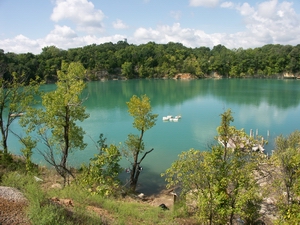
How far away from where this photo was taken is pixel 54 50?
3418 inches

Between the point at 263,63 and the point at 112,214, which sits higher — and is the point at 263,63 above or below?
above

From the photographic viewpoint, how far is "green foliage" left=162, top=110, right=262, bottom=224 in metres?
7.71

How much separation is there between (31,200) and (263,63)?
9370 cm

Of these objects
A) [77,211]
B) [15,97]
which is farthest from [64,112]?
[77,211]

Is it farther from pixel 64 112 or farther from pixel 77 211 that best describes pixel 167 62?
pixel 77 211

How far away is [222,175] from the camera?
7.87 metres

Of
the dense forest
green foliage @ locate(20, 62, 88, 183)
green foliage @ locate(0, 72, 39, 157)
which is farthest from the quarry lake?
the dense forest

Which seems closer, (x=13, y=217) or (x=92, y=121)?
(x=13, y=217)

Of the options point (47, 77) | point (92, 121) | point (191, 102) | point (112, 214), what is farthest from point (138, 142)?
point (47, 77)

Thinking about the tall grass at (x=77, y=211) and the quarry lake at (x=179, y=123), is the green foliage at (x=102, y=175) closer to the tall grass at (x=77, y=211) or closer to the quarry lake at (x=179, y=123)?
the tall grass at (x=77, y=211)

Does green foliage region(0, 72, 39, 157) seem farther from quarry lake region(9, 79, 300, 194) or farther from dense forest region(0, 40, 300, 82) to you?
dense forest region(0, 40, 300, 82)

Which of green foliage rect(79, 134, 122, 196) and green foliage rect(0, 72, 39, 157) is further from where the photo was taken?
green foliage rect(0, 72, 39, 157)

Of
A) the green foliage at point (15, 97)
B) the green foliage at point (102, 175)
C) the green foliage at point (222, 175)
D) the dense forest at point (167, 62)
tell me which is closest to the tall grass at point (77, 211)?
the green foliage at point (102, 175)

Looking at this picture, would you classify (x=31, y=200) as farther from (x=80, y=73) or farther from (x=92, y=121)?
(x=92, y=121)
